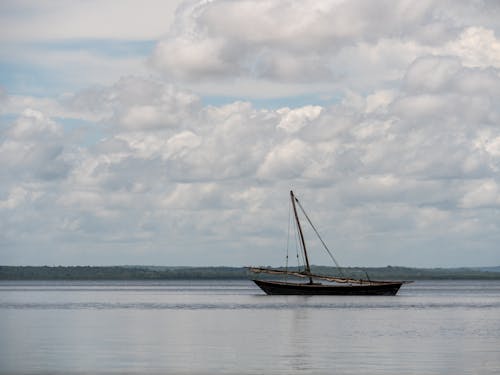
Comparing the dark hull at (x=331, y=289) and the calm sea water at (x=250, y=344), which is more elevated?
the dark hull at (x=331, y=289)

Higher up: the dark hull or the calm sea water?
the dark hull

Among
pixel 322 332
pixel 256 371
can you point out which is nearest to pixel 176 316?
pixel 322 332

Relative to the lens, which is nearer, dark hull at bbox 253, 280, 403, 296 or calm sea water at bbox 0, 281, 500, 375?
calm sea water at bbox 0, 281, 500, 375

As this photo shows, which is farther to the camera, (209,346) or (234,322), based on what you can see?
(234,322)

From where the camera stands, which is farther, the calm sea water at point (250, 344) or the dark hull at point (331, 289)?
the dark hull at point (331, 289)

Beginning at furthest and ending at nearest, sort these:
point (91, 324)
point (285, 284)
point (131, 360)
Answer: point (285, 284), point (91, 324), point (131, 360)

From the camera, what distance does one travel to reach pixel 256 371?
143 ft

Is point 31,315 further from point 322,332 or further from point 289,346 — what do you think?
point 289,346

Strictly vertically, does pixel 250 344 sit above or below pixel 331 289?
below

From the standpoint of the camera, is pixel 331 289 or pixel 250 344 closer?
pixel 250 344

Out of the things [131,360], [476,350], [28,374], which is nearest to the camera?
[28,374]

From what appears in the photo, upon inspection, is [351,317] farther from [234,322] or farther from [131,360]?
[131,360]

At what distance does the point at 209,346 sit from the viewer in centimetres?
5716

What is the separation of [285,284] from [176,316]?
173 ft
